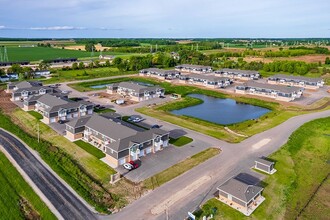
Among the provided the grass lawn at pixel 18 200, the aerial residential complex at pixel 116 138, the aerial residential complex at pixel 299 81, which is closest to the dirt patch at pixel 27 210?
the grass lawn at pixel 18 200

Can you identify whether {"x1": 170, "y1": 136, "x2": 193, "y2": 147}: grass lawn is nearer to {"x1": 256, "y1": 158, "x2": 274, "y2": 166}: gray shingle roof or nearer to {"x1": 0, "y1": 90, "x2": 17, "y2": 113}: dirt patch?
{"x1": 256, "y1": 158, "x2": 274, "y2": 166}: gray shingle roof

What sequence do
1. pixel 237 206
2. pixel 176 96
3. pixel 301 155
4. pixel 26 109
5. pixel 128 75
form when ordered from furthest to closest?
1. pixel 128 75
2. pixel 176 96
3. pixel 26 109
4. pixel 301 155
5. pixel 237 206

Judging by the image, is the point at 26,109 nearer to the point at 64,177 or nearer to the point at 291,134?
the point at 64,177

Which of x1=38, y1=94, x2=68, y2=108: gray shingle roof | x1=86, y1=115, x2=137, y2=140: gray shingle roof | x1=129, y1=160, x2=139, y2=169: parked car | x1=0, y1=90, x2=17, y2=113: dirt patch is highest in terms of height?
x1=38, y1=94, x2=68, y2=108: gray shingle roof

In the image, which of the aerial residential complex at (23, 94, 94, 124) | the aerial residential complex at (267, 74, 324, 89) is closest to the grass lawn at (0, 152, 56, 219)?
the aerial residential complex at (23, 94, 94, 124)

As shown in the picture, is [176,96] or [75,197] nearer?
[75,197]

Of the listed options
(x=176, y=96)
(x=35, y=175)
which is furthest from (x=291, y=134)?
(x=35, y=175)

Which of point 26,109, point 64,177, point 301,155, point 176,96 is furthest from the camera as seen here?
point 176,96

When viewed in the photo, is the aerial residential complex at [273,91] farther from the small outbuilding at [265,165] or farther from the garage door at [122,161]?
the garage door at [122,161]
